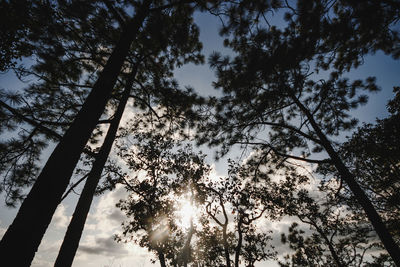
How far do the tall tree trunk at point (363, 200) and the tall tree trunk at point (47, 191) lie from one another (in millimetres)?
6215

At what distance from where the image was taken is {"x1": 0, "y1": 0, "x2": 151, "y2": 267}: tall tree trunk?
60.2 inches

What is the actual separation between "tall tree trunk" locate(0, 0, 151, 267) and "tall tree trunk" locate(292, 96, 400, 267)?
6.22m

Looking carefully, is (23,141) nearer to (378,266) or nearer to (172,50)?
(172,50)

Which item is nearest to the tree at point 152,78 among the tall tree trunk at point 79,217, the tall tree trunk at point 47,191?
the tall tree trunk at point 79,217

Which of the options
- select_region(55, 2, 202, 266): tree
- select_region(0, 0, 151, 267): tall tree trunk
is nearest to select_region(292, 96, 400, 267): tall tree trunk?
select_region(55, 2, 202, 266): tree

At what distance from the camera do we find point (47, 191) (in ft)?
5.98

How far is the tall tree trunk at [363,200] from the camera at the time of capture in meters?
4.36

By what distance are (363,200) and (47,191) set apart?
687 cm

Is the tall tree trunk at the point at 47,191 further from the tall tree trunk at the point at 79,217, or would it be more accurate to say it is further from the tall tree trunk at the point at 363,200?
the tall tree trunk at the point at 363,200

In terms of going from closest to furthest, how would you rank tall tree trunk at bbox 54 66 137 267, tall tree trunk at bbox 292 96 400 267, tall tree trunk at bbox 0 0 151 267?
tall tree trunk at bbox 0 0 151 267, tall tree trunk at bbox 54 66 137 267, tall tree trunk at bbox 292 96 400 267

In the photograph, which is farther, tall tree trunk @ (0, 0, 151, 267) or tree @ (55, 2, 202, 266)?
tree @ (55, 2, 202, 266)

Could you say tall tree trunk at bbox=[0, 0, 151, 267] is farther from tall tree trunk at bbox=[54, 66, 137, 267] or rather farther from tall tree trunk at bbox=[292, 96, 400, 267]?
tall tree trunk at bbox=[292, 96, 400, 267]

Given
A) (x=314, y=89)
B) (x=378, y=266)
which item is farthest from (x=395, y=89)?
(x=378, y=266)

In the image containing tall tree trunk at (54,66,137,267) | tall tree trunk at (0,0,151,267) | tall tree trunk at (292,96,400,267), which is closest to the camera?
tall tree trunk at (0,0,151,267)
